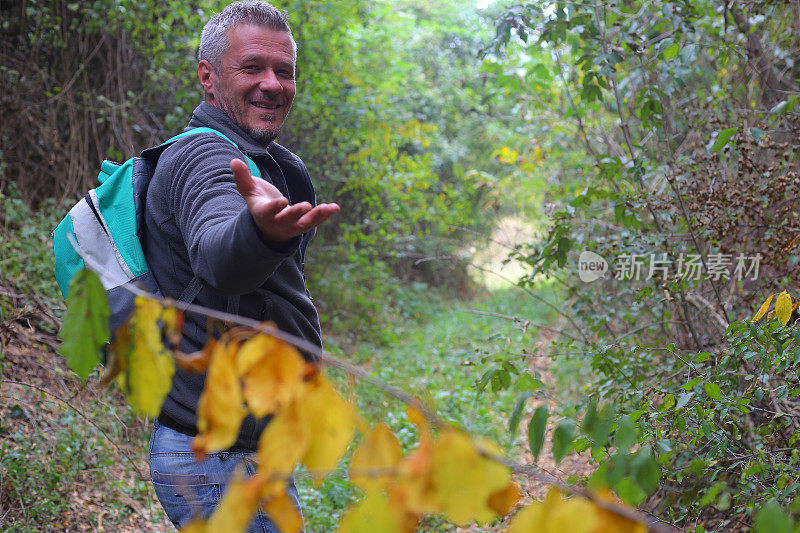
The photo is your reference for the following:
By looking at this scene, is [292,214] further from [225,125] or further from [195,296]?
[225,125]

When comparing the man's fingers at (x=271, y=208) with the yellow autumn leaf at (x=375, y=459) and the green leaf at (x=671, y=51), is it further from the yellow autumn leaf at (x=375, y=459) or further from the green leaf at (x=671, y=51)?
the green leaf at (x=671, y=51)

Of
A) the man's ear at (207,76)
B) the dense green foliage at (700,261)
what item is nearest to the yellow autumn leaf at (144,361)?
the dense green foliage at (700,261)

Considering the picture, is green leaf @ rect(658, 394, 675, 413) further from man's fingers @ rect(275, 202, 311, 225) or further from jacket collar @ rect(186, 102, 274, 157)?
man's fingers @ rect(275, 202, 311, 225)

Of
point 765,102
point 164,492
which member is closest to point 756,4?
point 765,102

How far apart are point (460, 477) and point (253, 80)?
1.56 m

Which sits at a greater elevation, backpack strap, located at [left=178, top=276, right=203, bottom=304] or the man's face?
the man's face

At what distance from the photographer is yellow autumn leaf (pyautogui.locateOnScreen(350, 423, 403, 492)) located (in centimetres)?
84

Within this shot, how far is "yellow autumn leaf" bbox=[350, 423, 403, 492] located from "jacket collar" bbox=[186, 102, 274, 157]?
121 cm

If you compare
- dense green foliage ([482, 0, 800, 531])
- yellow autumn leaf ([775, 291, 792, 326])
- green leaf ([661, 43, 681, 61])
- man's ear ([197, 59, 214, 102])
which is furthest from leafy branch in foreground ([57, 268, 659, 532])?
green leaf ([661, 43, 681, 61])

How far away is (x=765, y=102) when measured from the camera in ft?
15.2

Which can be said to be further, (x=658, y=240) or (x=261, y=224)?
(x=658, y=240)

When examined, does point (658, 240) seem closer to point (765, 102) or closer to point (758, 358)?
point (758, 358)

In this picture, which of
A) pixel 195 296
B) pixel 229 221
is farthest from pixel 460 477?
pixel 195 296

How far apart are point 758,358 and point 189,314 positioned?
2037mm
